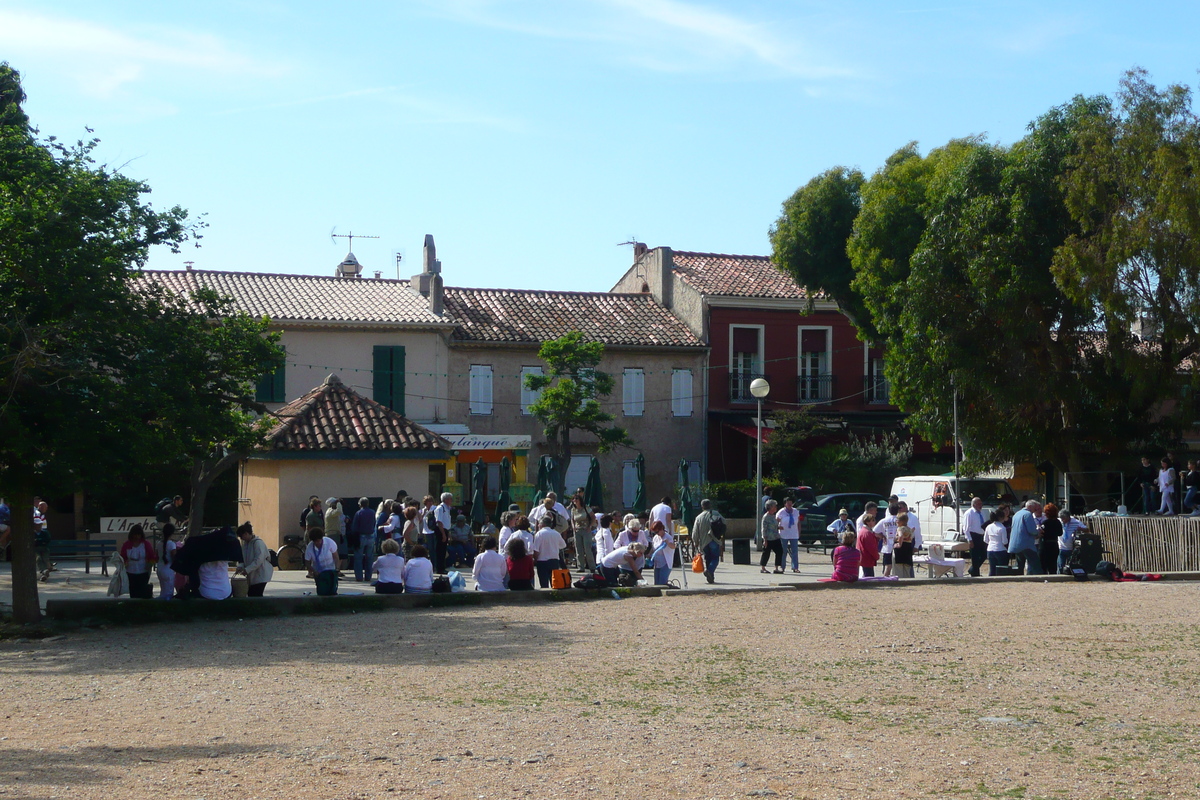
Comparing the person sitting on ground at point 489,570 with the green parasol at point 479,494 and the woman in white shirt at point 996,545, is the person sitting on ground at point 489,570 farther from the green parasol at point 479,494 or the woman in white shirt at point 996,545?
the green parasol at point 479,494

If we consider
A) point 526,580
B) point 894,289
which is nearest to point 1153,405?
point 894,289

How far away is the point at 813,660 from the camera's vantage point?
Result: 468 inches

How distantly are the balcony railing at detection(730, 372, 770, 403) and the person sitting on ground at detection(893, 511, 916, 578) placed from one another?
63.1ft

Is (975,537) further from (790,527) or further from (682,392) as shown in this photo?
(682,392)

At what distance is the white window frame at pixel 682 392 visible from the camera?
39.6m

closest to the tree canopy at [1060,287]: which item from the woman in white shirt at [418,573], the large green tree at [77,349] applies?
the woman in white shirt at [418,573]

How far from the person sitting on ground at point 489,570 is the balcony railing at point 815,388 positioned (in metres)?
24.1

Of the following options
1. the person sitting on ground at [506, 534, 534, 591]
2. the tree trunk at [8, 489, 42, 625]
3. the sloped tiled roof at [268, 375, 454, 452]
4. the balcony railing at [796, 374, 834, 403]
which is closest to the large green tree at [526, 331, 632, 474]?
the balcony railing at [796, 374, 834, 403]

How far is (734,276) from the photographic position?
41969 millimetres

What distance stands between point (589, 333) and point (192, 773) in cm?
3226

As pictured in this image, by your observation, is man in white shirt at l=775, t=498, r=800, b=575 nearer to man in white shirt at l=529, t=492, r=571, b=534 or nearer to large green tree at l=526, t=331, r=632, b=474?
man in white shirt at l=529, t=492, r=571, b=534

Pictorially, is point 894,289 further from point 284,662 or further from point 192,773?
point 192,773

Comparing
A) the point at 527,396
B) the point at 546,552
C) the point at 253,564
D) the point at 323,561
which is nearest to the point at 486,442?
the point at 527,396

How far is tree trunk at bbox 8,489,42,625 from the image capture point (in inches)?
583
